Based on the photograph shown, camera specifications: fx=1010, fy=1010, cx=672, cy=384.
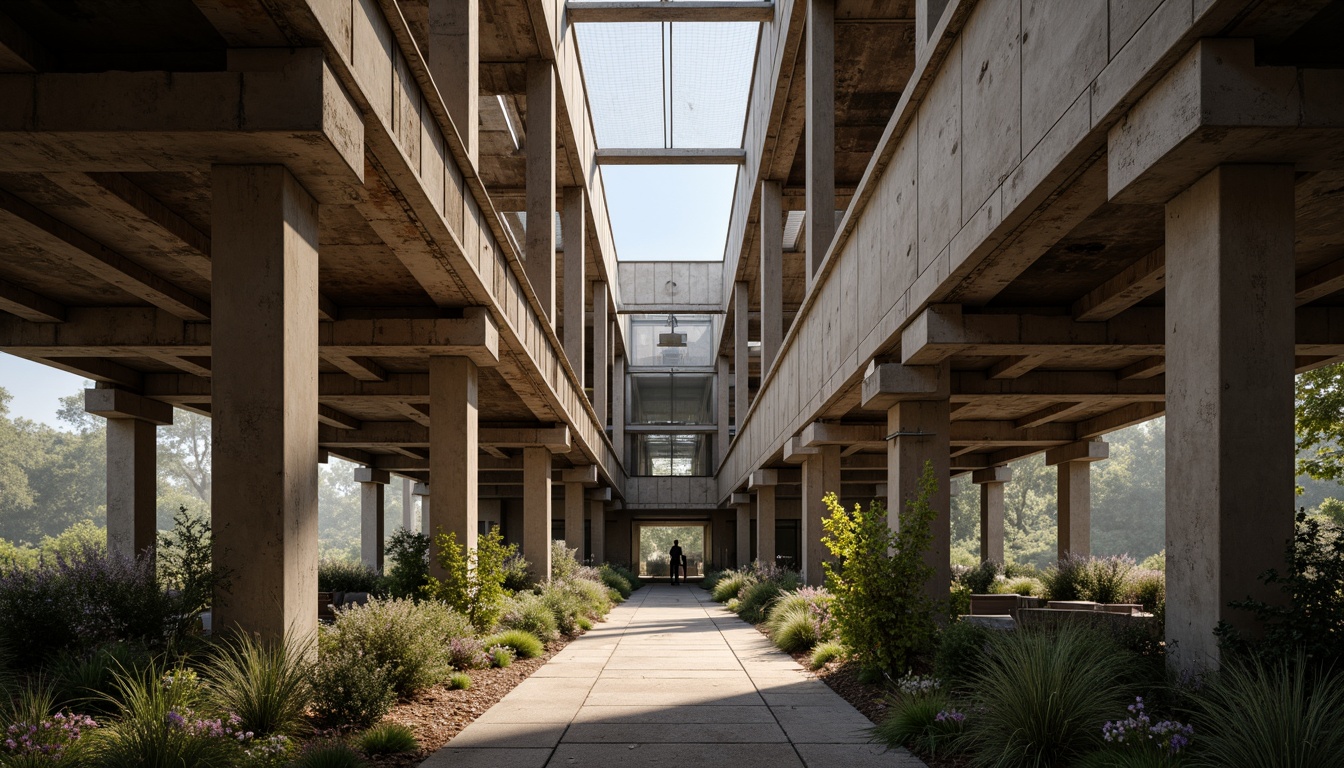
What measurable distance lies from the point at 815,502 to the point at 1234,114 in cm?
1609

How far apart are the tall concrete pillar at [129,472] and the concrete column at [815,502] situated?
1247 centimetres

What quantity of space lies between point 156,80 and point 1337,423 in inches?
788

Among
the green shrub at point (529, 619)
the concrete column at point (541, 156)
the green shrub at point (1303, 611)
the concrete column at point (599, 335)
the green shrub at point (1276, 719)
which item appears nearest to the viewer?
the green shrub at point (1276, 719)

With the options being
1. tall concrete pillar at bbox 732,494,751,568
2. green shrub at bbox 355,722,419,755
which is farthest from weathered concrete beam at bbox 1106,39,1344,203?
tall concrete pillar at bbox 732,494,751,568

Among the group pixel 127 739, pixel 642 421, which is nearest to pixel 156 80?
pixel 127 739

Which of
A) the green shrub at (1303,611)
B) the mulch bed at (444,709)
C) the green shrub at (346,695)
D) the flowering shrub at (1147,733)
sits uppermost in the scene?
the green shrub at (1303,611)

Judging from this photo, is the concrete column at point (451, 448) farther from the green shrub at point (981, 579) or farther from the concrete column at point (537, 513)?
the green shrub at point (981, 579)

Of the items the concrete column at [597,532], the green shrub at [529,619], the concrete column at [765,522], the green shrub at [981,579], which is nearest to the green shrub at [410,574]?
the green shrub at [529,619]

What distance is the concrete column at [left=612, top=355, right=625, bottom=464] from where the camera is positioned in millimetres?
41969

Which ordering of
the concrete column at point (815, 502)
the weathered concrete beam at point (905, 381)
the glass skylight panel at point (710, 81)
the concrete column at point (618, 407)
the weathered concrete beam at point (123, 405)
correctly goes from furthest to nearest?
the concrete column at point (618, 407), the glass skylight panel at point (710, 81), the concrete column at point (815, 502), the weathered concrete beam at point (123, 405), the weathered concrete beam at point (905, 381)

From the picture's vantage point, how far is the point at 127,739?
5020 mm

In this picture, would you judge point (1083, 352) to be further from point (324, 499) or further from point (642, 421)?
point (324, 499)

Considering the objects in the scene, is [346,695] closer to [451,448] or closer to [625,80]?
[451,448]

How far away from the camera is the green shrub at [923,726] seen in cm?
702
